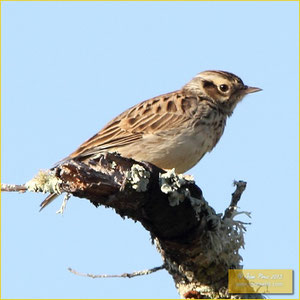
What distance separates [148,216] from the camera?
672cm

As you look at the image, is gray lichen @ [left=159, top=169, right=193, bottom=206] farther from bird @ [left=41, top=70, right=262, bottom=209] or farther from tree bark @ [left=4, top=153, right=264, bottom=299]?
bird @ [left=41, top=70, right=262, bottom=209]

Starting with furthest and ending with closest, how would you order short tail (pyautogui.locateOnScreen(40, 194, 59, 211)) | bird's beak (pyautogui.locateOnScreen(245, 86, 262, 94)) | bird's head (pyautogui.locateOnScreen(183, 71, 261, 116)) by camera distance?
bird's beak (pyautogui.locateOnScreen(245, 86, 262, 94)) → bird's head (pyautogui.locateOnScreen(183, 71, 261, 116)) → short tail (pyautogui.locateOnScreen(40, 194, 59, 211))

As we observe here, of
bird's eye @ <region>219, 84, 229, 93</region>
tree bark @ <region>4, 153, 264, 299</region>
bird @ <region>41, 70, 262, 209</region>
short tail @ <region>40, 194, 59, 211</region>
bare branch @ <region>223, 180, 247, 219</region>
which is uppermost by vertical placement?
bird's eye @ <region>219, 84, 229, 93</region>

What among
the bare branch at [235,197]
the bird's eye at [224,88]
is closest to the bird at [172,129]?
the bird's eye at [224,88]

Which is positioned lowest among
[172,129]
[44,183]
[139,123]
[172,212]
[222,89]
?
[172,212]

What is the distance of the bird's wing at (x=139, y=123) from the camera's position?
1021 centimetres

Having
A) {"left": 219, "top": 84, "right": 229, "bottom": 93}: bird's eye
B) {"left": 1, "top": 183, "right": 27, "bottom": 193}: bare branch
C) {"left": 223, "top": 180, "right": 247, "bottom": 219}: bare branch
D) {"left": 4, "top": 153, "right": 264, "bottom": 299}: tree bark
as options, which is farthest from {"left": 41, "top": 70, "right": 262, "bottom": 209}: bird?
{"left": 1, "top": 183, "right": 27, "bottom": 193}: bare branch

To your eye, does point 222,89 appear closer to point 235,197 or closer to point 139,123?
point 139,123

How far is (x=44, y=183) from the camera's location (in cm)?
666

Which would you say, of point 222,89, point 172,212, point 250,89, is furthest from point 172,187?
point 250,89

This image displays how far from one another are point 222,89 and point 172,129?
2004 millimetres

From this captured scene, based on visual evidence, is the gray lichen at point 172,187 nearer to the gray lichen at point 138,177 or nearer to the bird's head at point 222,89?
the gray lichen at point 138,177

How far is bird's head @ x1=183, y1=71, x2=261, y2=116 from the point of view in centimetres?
1159

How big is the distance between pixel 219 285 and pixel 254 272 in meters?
0.46
